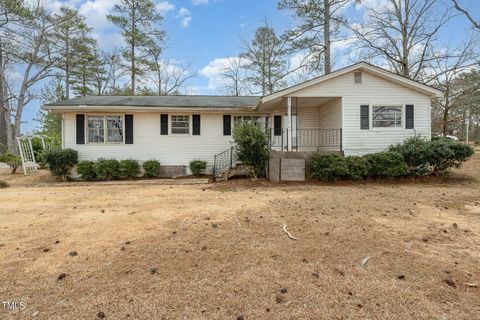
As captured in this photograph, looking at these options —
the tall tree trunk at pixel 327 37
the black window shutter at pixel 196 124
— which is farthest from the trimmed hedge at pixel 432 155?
the tall tree trunk at pixel 327 37

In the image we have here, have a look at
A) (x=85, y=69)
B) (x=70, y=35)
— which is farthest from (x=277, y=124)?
(x=85, y=69)

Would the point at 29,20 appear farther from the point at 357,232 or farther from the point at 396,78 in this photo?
the point at 357,232

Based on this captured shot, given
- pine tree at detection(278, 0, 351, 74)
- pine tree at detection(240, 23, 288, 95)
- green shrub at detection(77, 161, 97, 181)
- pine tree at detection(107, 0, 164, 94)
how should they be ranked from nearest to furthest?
1. green shrub at detection(77, 161, 97, 181)
2. pine tree at detection(278, 0, 351, 74)
3. pine tree at detection(107, 0, 164, 94)
4. pine tree at detection(240, 23, 288, 95)

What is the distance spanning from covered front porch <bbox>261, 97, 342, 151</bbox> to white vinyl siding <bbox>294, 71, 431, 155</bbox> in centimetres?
45

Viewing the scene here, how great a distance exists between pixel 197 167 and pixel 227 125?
7.64ft

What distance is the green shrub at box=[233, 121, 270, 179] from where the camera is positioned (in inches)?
371

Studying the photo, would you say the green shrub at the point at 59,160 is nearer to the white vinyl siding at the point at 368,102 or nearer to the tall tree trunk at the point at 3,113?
the white vinyl siding at the point at 368,102

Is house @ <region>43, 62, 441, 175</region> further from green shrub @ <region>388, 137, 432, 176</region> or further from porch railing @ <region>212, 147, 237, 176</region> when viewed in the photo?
green shrub @ <region>388, 137, 432, 176</region>

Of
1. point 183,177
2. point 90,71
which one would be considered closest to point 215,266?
point 183,177

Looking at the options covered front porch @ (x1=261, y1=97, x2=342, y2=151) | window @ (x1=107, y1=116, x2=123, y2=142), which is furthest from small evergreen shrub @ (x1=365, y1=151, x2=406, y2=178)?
window @ (x1=107, y1=116, x2=123, y2=142)

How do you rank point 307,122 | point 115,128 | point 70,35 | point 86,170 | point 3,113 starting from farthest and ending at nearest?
point 70,35 < point 3,113 < point 307,122 < point 115,128 < point 86,170

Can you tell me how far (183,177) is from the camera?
39.0ft

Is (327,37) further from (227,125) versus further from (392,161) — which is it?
(392,161)

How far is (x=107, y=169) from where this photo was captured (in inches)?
434
